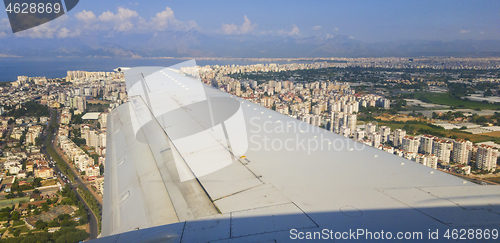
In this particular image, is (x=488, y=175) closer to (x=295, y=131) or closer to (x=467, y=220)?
(x=295, y=131)

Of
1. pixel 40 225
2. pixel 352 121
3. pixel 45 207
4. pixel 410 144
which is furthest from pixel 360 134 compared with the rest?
pixel 45 207

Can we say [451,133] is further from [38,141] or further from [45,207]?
[38,141]

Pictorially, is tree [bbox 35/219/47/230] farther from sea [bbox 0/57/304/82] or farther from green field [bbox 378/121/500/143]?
sea [bbox 0/57/304/82]

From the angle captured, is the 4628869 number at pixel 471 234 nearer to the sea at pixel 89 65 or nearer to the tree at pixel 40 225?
the tree at pixel 40 225

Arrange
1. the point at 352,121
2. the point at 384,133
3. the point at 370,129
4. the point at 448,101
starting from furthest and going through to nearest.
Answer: the point at 448,101
the point at 352,121
the point at 370,129
the point at 384,133
